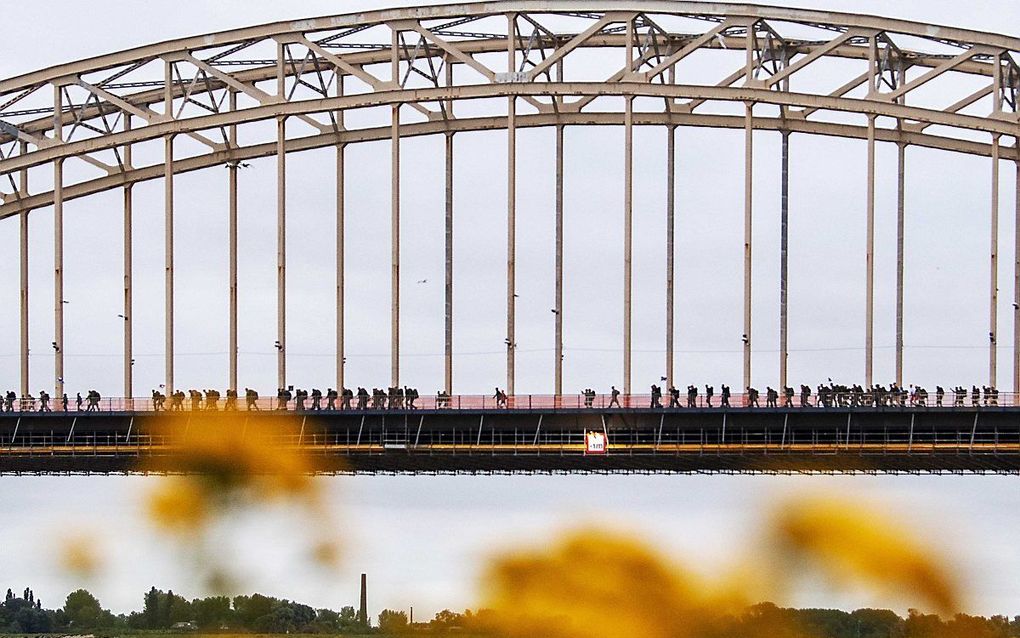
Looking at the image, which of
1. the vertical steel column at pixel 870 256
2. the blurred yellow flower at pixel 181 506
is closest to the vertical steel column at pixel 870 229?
the vertical steel column at pixel 870 256

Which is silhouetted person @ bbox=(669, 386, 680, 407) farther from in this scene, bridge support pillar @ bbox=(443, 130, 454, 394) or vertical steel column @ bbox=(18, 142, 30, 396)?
vertical steel column @ bbox=(18, 142, 30, 396)

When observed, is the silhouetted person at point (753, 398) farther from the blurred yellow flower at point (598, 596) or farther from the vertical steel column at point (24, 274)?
the vertical steel column at point (24, 274)

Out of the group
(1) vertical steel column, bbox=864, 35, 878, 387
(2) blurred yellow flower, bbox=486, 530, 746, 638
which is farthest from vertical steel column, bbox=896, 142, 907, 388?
(2) blurred yellow flower, bbox=486, 530, 746, 638

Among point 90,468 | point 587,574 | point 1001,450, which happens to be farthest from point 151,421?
point 1001,450

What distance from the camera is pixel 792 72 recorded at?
4291 inches

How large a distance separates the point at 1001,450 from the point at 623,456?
13972 millimetres

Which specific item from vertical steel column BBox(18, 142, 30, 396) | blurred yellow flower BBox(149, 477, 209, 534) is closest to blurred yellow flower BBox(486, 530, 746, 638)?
blurred yellow flower BBox(149, 477, 209, 534)

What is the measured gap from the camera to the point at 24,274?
397ft

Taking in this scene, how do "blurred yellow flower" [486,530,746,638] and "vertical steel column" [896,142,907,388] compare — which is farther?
"vertical steel column" [896,142,907,388]

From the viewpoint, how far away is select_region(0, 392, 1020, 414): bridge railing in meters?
101

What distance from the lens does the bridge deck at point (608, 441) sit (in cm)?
10044

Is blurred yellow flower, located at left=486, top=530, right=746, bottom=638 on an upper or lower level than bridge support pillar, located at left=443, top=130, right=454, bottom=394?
lower

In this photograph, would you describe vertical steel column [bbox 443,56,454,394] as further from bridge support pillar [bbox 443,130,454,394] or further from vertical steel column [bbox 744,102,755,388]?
vertical steel column [bbox 744,102,755,388]

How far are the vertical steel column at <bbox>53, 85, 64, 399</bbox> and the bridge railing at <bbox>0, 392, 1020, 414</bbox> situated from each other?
723 centimetres
